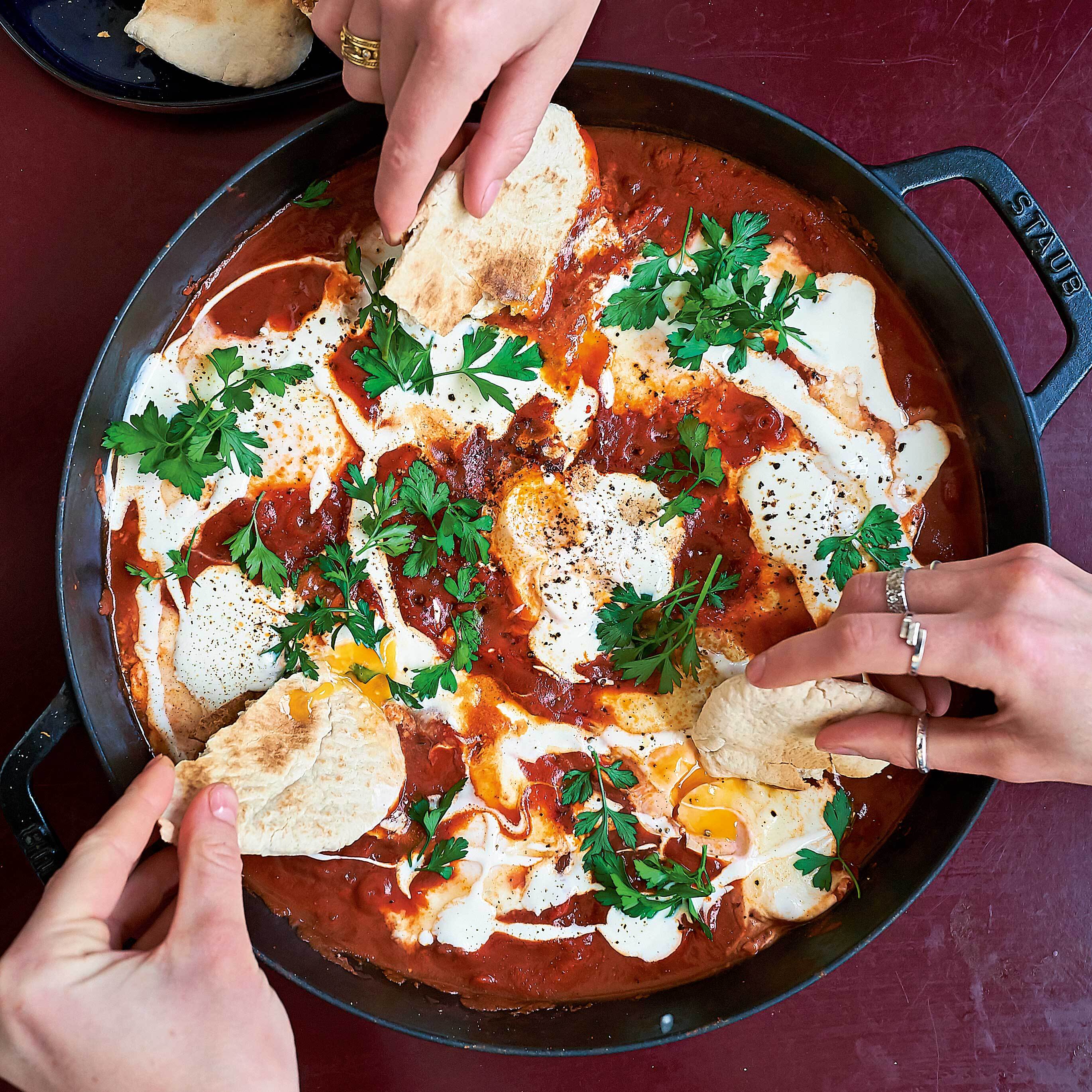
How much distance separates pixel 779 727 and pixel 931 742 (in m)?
0.37

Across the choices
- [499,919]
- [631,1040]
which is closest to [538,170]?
[499,919]

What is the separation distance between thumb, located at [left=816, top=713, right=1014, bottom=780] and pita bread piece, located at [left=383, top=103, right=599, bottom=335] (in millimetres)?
1402

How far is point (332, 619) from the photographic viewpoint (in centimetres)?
237

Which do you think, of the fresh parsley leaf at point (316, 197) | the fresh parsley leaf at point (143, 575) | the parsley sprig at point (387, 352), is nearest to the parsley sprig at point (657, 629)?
the parsley sprig at point (387, 352)

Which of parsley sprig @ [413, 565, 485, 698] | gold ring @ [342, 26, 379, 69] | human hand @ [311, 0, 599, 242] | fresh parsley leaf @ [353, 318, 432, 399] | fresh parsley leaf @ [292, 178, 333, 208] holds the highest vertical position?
gold ring @ [342, 26, 379, 69]

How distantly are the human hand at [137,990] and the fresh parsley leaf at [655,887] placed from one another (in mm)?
919

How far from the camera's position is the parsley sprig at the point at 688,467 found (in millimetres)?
2312

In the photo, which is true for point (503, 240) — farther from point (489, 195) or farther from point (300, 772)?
point (300, 772)

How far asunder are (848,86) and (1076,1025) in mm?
2892

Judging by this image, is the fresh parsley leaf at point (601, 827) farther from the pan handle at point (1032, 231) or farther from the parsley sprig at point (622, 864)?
the pan handle at point (1032, 231)

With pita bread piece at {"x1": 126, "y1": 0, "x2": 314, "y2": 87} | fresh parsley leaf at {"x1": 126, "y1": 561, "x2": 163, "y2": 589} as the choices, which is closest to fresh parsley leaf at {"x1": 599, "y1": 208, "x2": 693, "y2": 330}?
pita bread piece at {"x1": 126, "y1": 0, "x2": 314, "y2": 87}

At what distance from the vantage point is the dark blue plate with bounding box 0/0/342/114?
2.34 m

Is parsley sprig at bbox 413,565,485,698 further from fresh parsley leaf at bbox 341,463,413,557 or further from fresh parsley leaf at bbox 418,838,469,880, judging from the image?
fresh parsley leaf at bbox 418,838,469,880

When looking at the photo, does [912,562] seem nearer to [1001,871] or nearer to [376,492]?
[1001,871]
